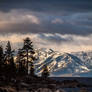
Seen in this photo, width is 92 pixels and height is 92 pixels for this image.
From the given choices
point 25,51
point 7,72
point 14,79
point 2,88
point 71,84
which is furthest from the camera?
point 71,84

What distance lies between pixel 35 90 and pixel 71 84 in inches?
1924

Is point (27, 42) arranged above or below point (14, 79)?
above

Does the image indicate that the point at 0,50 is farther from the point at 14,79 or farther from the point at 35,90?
the point at 35,90

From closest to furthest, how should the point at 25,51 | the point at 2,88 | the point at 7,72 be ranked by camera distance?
1. the point at 2,88
2. the point at 7,72
3. the point at 25,51

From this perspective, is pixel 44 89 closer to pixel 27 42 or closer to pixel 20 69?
pixel 27 42

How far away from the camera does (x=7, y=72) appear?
111m

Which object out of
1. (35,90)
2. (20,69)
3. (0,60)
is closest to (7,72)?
(0,60)

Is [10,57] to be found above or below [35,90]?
above

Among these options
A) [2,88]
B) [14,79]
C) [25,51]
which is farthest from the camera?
[25,51]

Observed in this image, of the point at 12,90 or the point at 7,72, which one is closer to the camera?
the point at 12,90

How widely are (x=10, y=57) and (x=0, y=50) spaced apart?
43.4ft

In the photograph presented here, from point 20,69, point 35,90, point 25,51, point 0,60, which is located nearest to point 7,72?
point 0,60

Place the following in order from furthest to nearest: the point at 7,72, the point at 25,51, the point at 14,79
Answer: the point at 25,51
the point at 7,72
the point at 14,79

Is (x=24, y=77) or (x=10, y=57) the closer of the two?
(x=24, y=77)
